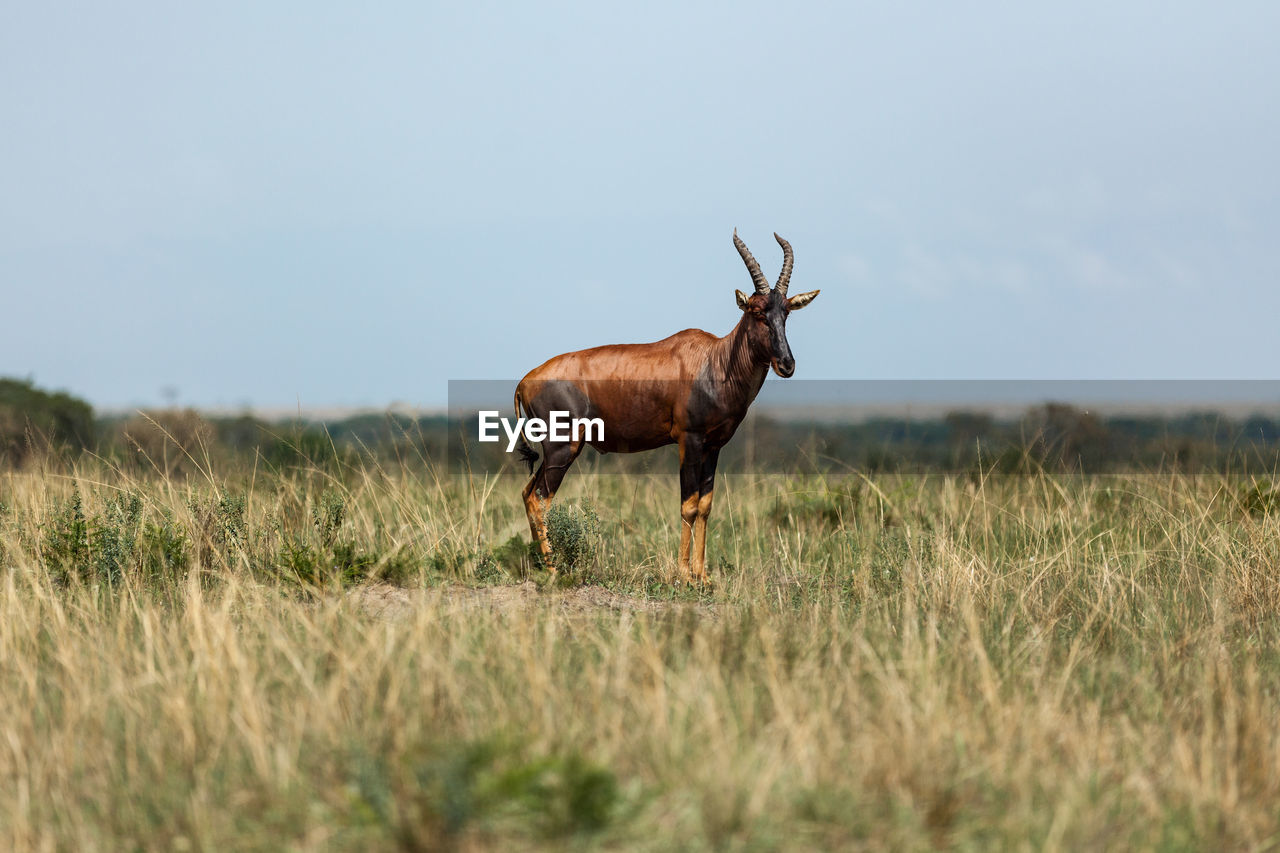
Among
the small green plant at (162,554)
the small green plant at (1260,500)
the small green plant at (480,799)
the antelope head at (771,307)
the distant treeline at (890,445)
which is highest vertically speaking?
the antelope head at (771,307)

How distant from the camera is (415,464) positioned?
15336mm

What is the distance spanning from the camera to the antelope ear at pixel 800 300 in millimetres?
8109

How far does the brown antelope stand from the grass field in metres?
0.52

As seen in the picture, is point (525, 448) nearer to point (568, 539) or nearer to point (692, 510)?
point (568, 539)

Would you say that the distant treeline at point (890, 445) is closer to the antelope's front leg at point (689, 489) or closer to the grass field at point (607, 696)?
the grass field at point (607, 696)

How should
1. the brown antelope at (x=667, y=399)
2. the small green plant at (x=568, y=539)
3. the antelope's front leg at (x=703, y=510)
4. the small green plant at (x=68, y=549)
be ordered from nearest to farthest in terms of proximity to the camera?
the small green plant at (x=68, y=549) → the brown antelope at (x=667, y=399) → the antelope's front leg at (x=703, y=510) → the small green plant at (x=568, y=539)

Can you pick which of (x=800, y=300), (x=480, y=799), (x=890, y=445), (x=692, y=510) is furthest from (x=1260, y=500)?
(x=480, y=799)

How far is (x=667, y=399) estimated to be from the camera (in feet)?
28.4

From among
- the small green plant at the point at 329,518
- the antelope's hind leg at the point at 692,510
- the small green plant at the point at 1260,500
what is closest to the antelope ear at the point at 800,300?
the antelope's hind leg at the point at 692,510

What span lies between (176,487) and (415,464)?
460cm

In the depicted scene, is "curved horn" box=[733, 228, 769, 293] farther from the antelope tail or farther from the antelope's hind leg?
the antelope tail

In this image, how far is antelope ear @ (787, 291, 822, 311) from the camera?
26.6 feet

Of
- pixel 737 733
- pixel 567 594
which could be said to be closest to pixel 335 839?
pixel 737 733

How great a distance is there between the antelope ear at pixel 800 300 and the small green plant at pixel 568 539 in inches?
93.1
